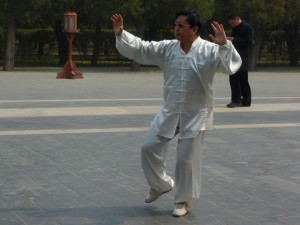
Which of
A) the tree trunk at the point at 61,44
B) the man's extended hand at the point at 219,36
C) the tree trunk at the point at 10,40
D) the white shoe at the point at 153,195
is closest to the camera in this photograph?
the man's extended hand at the point at 219,36

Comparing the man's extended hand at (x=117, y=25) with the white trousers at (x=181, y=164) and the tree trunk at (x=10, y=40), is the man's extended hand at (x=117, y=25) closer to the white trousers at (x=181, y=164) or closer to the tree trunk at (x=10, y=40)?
the white trousers at (x=181, y=164)

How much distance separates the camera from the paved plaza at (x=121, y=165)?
5.94 m

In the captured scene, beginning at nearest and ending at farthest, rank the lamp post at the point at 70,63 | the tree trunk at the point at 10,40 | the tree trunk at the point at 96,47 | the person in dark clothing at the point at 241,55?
the person in dark clothing at the point at 241,55, the lamp post at the point at 70,63, the tree trunk at the point at 10,40, the tree trunk at the point at 96,47

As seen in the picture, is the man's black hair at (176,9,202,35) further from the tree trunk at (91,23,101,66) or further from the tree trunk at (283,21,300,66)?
the tree trunk at (283,21,300,66)

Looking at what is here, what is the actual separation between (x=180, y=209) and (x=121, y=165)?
2180mm

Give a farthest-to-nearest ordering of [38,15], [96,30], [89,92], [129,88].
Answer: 1. [96,30]
2. [38,15]
3. [129,88]
4. [89,92]

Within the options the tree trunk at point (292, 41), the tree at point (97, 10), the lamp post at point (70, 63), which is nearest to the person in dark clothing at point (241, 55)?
the lamp post at point (70, 63)

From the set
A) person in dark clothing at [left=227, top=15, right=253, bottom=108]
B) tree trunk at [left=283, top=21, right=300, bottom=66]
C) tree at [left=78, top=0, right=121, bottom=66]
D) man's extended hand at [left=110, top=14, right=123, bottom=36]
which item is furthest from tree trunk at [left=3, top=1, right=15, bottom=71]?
man's extended hand at [left=110, top=14, right=123, bottom=36]

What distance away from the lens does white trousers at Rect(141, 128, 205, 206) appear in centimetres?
578

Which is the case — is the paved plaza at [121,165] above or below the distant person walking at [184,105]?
below

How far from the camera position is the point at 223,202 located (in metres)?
6.38

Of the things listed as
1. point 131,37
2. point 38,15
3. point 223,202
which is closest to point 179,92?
point 131,37

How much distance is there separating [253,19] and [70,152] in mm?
20279

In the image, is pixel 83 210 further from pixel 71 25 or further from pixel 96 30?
pixel 96 30
